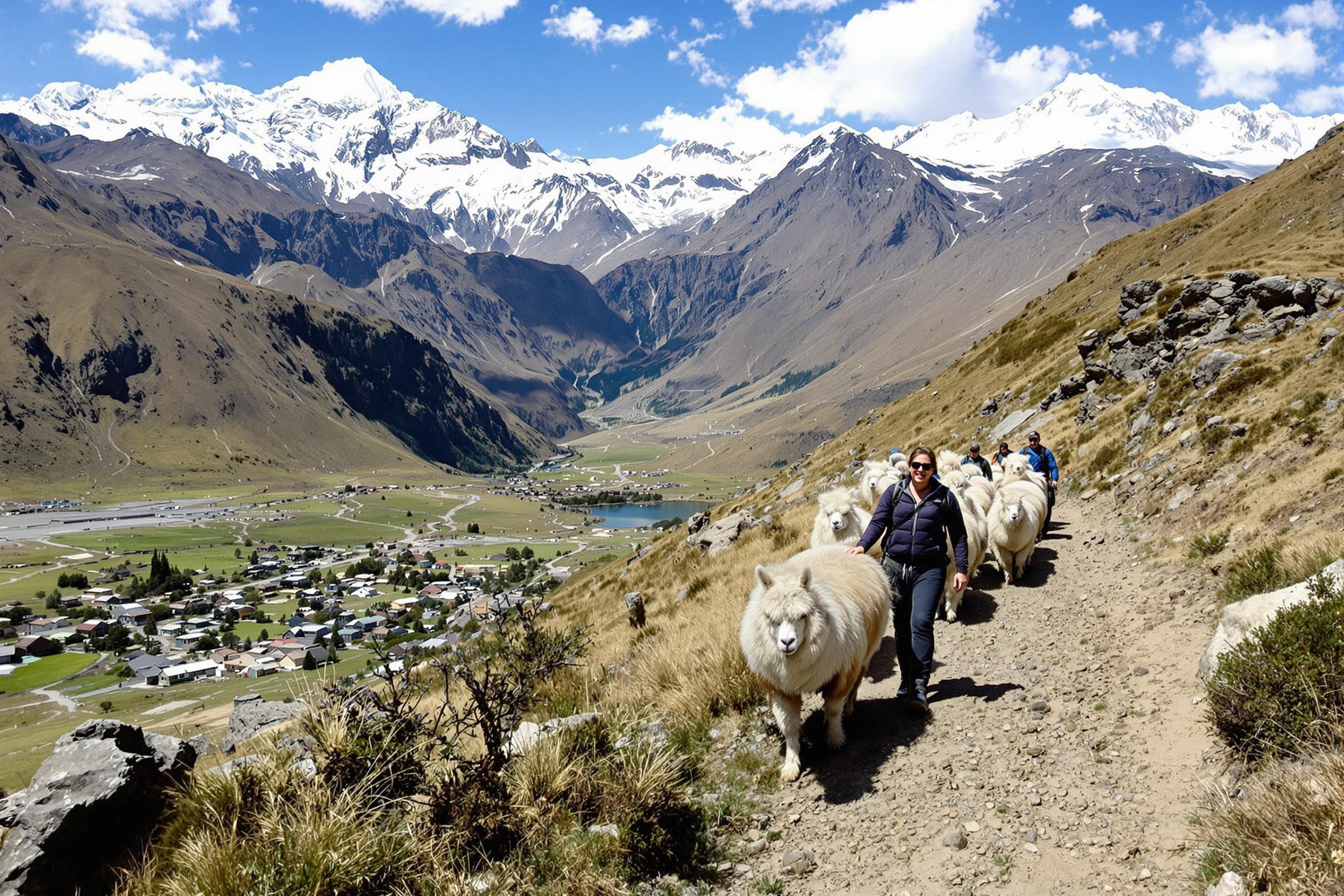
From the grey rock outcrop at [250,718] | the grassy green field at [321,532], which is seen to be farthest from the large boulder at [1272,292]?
the grassy green field at [321,532]

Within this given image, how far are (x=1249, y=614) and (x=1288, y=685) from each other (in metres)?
1.65

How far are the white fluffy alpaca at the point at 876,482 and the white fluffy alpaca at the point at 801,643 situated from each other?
6960mm

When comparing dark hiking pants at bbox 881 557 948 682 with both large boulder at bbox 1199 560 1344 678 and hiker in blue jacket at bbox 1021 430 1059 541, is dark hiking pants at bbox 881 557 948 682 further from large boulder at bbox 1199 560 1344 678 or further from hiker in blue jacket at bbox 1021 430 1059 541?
hiker in blue jacket at bbox 1021 430 1059 541

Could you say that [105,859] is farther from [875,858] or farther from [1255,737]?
[1255,737]

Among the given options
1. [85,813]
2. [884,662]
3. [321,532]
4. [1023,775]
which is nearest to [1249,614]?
[1023,775]

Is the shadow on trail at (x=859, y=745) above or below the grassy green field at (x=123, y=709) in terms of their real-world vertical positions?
above

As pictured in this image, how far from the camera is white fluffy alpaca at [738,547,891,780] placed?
7.25 m

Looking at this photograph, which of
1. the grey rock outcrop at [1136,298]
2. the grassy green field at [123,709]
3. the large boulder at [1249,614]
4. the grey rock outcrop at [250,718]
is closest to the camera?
the large boulder at [1249,614]

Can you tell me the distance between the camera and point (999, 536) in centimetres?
1405

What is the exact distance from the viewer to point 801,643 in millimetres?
7184

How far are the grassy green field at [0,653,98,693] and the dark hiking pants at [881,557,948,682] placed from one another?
4349 inches

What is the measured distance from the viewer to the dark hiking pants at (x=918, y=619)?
27.9ft

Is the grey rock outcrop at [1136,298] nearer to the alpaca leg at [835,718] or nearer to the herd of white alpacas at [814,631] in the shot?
the herd of white alpacas at [814,631]

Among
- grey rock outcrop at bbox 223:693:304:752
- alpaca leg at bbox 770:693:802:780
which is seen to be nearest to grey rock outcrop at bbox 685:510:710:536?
grey rock outcrop at bbox 223:693:304:752
